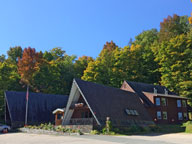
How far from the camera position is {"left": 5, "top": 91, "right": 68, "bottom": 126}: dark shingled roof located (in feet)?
104

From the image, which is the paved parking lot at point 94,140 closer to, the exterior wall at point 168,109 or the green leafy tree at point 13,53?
the exterior wall at point 168,109

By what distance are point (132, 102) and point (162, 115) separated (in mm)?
7684

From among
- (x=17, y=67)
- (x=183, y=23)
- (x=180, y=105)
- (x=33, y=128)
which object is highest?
(x=183, y=23)

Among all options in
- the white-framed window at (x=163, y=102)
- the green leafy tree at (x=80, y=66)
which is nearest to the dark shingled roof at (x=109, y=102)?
the white-framed window at (x=163, y=102)

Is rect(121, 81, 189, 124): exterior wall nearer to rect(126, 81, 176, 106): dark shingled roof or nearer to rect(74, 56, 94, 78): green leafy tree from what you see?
rect(126, 81, 176, 106): dark shingled roof

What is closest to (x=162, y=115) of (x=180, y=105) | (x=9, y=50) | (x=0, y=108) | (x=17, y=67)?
(x=180, y=105)

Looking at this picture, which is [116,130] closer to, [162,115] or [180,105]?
[162,115]

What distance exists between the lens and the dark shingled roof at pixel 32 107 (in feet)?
104

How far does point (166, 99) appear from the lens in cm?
3538

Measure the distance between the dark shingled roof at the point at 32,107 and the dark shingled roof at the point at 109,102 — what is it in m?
12.0

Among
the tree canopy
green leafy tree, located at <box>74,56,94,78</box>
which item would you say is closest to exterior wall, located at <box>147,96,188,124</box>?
the tree canopy

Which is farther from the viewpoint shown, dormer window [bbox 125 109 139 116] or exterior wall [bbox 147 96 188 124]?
exterior wall [bbox 147 96 188 124]

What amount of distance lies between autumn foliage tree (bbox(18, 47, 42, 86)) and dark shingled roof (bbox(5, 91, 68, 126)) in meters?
10.2

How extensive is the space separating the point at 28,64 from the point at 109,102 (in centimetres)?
2888
